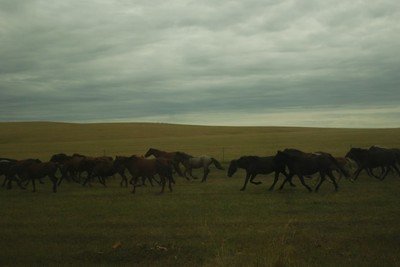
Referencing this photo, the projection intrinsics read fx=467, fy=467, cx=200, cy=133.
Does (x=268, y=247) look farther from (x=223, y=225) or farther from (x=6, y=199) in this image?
(x=6, y=199)

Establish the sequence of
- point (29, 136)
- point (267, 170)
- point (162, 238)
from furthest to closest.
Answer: point (29, 136) < point (267, 170) < point (162, 238)

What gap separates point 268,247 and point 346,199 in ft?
23.0

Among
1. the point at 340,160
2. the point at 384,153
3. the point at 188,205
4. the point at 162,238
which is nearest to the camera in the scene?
the point at 162,238

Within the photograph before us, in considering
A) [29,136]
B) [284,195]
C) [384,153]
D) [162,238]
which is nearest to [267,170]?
[284,195]

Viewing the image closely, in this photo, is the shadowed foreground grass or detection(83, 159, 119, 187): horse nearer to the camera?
the shadowed foreground grass

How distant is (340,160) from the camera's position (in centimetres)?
2220

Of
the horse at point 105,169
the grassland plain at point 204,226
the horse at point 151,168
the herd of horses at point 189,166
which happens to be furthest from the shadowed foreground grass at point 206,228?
the horse at point 105,169

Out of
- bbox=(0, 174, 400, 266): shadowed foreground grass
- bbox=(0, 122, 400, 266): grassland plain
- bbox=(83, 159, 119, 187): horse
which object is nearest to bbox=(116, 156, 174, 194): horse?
bbox=(0, 122, 400, 266): grassland plain

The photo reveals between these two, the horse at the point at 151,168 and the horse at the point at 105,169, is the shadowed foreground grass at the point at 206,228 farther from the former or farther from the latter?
the horse at the point at 105,169

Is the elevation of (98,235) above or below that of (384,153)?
below

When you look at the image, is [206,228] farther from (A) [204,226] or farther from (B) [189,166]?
(B) [189,166]

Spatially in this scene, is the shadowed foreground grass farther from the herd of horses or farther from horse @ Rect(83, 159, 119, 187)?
horse @ Rect(83, 159, 119, 187)

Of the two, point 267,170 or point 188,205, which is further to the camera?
point 267,170

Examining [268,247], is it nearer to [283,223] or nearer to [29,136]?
[283,223]
